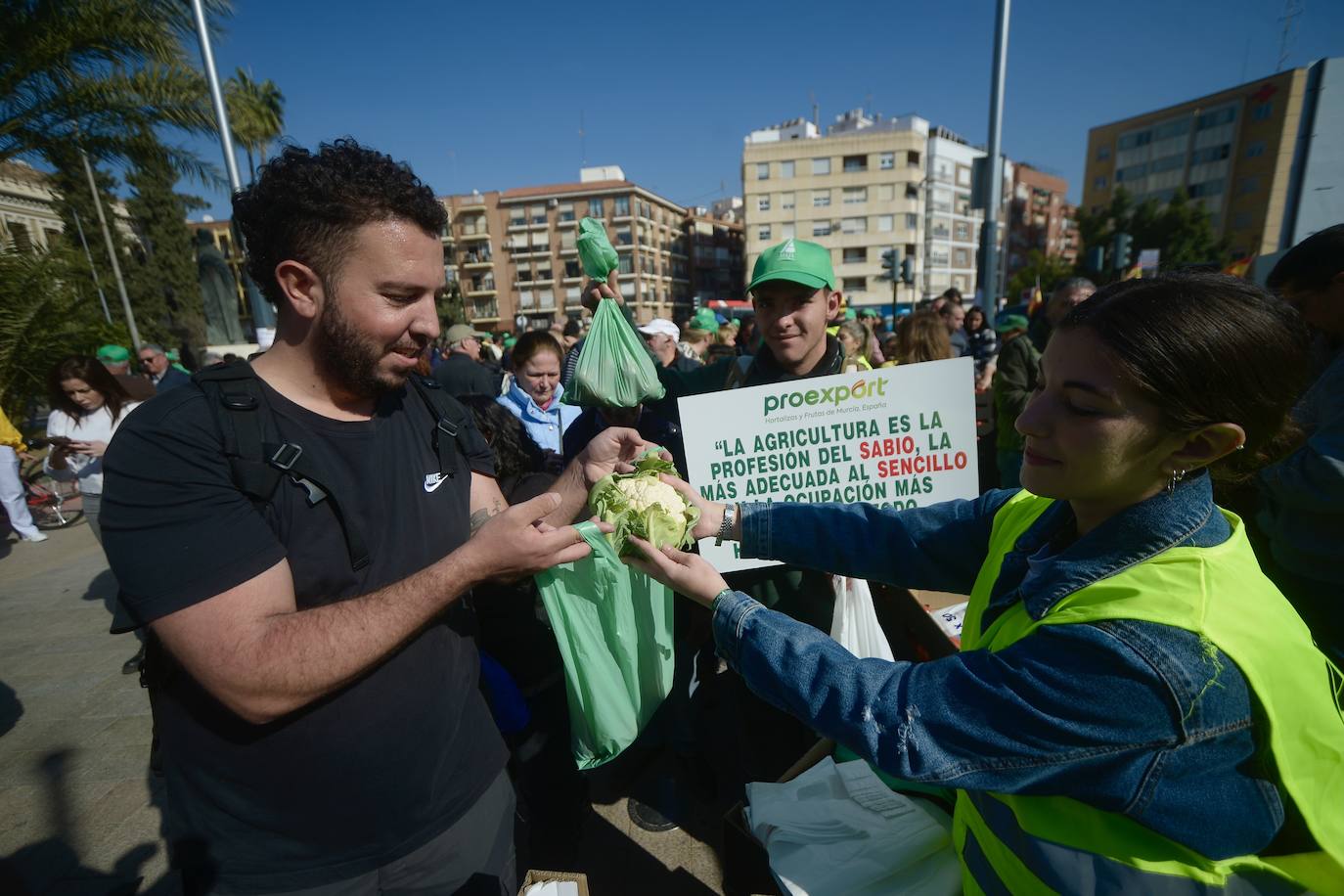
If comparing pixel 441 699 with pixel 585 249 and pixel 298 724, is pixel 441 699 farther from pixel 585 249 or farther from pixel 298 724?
pixel 585 249

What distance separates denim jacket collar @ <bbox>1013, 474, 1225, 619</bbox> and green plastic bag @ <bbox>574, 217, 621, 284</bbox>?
2261 millimetres

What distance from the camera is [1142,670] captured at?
999mm

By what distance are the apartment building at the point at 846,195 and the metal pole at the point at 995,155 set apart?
42142mm

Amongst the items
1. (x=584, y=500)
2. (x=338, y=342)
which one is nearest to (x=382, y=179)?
(x=338, y=342)

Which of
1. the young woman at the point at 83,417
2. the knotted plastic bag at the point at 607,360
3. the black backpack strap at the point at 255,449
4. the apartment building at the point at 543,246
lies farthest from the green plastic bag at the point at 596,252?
the apartment building at the point at 543,246

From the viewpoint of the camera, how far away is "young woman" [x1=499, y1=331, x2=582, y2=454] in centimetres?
520

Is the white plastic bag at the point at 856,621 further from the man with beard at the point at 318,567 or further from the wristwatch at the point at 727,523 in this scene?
the man with beard at the point at 318,567

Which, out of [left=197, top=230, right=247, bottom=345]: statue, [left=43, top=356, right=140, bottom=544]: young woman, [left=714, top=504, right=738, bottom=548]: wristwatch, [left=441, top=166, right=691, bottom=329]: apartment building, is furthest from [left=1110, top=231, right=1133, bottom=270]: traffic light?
[left=441, top=166, right=691, bottom=329]: apartment building

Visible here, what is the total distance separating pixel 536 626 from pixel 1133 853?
231 centimetres

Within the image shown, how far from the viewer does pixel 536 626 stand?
2.83 metres

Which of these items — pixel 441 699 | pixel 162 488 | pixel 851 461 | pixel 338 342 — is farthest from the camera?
pixel 851 461

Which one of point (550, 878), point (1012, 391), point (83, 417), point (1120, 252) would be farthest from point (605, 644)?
point (1120, 252)

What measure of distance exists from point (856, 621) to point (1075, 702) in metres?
1.95

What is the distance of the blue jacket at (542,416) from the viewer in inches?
207
